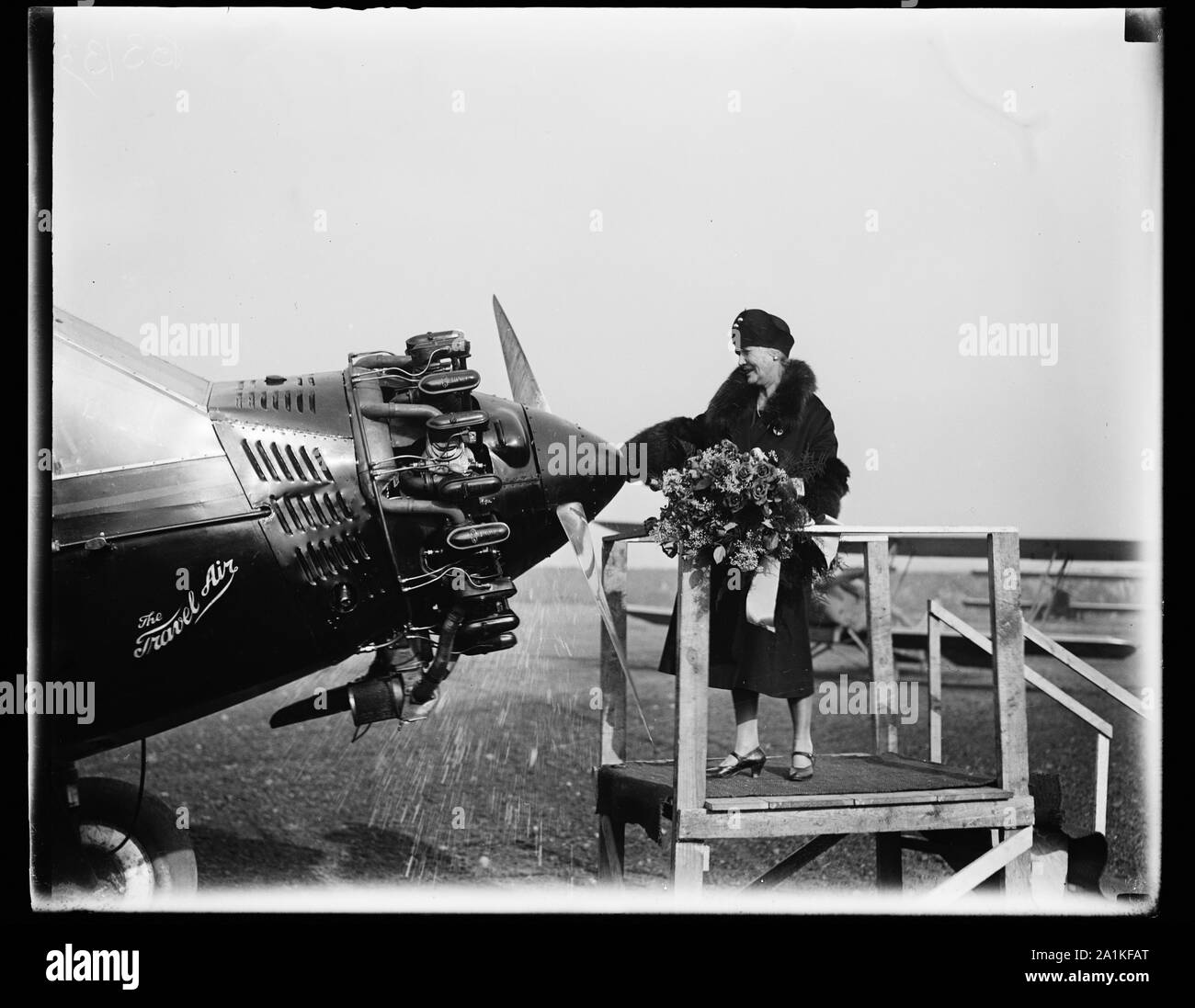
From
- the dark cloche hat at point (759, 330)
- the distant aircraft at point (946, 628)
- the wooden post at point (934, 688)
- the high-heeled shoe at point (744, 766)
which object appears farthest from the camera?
the distant aircraft at point (946, 628)

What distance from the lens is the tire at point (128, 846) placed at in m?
5.06

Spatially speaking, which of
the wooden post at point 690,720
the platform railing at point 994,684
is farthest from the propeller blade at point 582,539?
the wooden post at point 690,720

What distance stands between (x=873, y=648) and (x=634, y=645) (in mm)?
11754

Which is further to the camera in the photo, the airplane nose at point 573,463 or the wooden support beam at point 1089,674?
the wooden support beam at point 1089,674

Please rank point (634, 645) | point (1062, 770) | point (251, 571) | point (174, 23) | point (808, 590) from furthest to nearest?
point (634, 645) → point (1062, 770) → point (174, 23) → point (808, 590) → point (251, 571)

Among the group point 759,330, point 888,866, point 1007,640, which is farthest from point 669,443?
point 888,866

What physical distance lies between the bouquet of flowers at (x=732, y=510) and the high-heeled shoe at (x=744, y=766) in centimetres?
92

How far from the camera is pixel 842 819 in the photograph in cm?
455

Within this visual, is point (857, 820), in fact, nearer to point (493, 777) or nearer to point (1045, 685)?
point (1045, 685)

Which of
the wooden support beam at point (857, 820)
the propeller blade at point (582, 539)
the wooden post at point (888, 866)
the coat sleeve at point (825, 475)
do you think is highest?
the coat sleeve at point (825, 475)

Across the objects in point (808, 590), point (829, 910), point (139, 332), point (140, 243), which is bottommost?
point (829, 910)

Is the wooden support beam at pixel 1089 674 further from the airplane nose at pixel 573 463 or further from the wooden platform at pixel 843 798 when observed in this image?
the airplane nose at pixel 573 463
